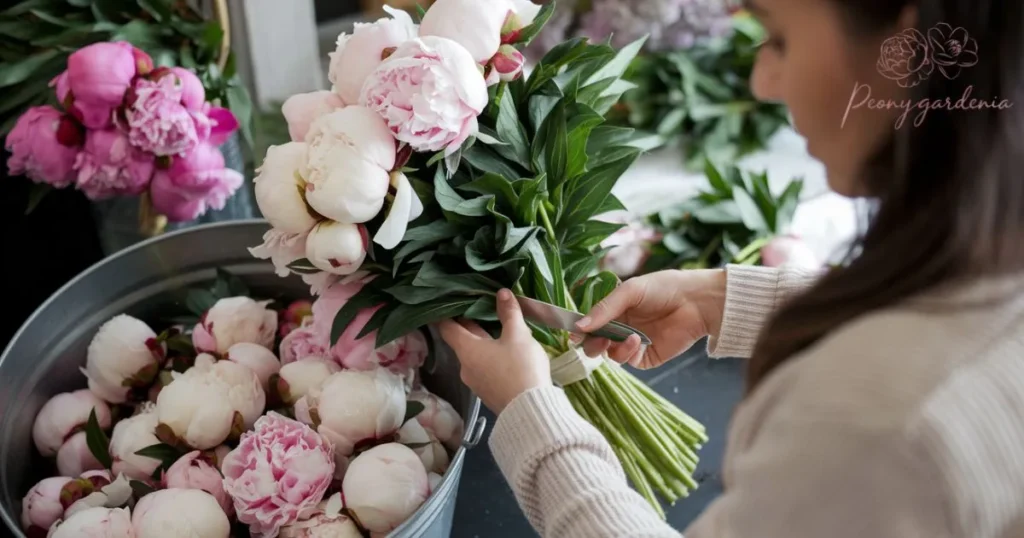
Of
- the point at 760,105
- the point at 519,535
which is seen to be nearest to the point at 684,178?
the point at 760,105

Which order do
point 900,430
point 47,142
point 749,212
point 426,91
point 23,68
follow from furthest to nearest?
point 749,212, point 23,68, point 47,142, point 426,91, point 900,430

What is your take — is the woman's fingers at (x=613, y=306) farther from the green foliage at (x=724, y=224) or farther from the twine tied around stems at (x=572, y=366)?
the green foliage at (x=724, y=224)

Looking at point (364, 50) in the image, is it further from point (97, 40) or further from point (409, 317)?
point (97, 40)

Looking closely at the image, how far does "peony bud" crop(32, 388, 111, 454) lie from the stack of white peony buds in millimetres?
256

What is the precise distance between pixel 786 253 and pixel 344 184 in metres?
→ 0.59

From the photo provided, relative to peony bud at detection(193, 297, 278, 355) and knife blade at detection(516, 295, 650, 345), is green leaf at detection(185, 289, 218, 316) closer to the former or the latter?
peony bud at detection(193, 297, 278, 355)

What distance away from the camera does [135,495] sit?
698 millimetres

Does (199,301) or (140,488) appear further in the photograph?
(199,301)

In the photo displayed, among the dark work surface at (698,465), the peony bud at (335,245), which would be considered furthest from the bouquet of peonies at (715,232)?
the peony bud at (335,245)

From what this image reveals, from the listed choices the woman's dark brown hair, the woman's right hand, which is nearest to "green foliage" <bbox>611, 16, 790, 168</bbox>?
the woman's right hand

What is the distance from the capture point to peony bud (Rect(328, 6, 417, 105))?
625 mm

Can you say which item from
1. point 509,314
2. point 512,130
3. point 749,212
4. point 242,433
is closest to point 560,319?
point 509,314

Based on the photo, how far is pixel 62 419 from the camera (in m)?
0.76

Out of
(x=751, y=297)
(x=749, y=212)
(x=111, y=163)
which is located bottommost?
(x=749, y=212)
